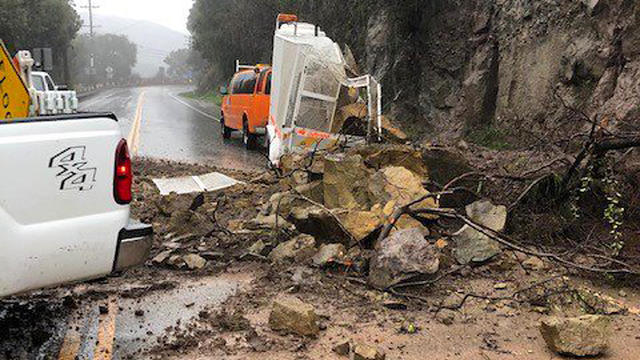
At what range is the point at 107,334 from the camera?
437cm

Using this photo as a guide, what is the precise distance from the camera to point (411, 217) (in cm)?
623

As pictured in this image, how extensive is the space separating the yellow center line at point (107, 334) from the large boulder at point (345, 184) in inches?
101

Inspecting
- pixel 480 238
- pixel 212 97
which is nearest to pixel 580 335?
pixel 480 238

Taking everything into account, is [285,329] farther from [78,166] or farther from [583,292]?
[583,292]

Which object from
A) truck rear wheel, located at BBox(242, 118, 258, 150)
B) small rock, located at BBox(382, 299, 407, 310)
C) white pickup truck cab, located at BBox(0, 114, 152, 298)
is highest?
white pickup truck cab, located at BBox(0, 114, 152, 298)

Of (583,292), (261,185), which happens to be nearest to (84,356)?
(583,292)

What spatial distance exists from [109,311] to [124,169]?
4.81 ft

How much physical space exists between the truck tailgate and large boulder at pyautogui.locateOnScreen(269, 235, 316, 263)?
2.19 m

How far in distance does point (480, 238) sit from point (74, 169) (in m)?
3.71

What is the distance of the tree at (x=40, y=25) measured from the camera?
37125 mm

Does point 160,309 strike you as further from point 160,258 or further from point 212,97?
point 212,97

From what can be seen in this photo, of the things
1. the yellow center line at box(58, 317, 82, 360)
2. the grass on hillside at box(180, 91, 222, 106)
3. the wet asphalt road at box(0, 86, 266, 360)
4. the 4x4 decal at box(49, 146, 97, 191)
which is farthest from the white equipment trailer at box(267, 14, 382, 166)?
the grass on hillside at box(180, 91, 222, 106)

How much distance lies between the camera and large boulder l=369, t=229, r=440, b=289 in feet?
16.8

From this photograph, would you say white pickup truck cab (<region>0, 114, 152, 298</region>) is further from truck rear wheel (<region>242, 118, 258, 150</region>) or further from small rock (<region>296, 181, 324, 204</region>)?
truck rear wheel (<region>242, 118, 258, 150</region>)
